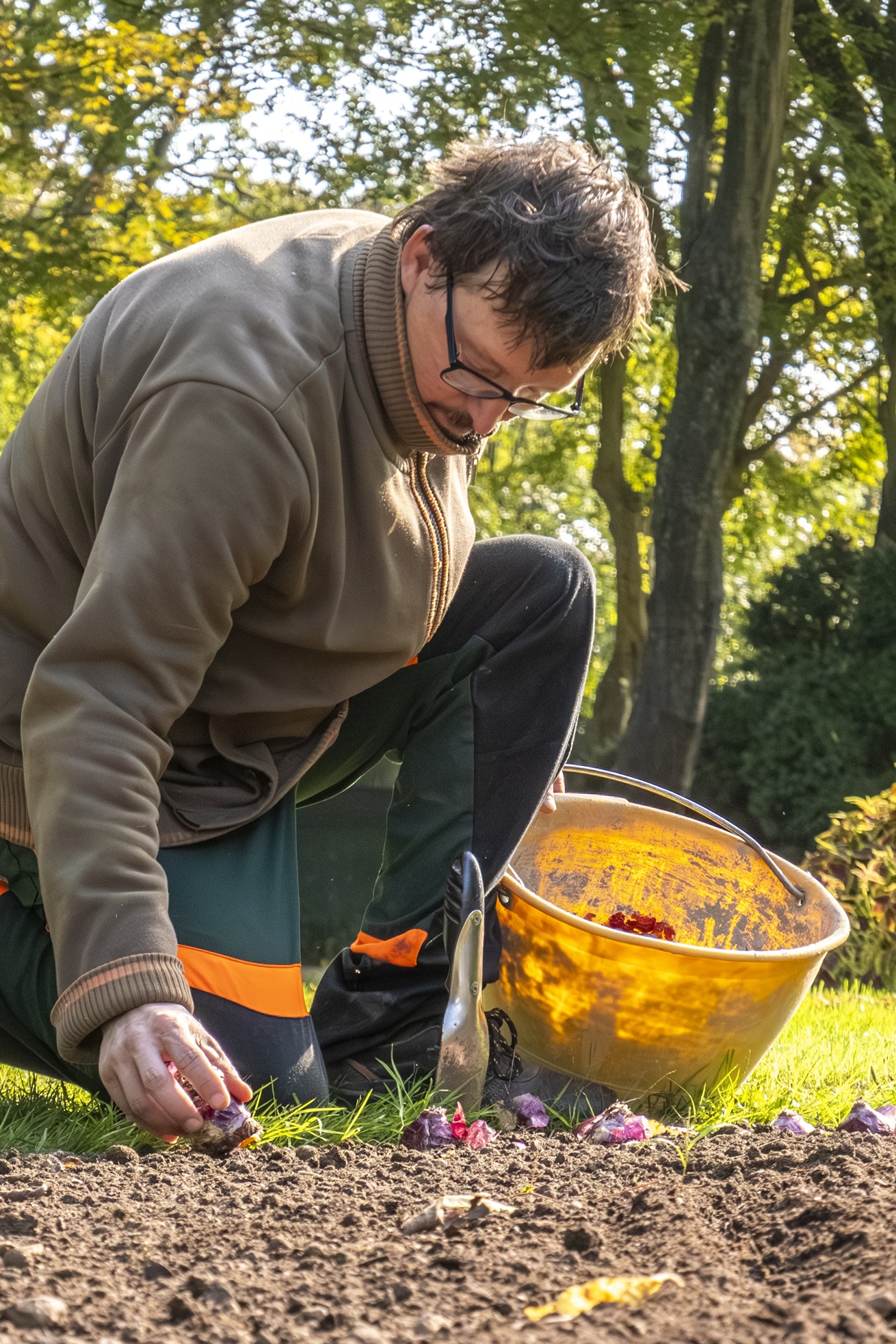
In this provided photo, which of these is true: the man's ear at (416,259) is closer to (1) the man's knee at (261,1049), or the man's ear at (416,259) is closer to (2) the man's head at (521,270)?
(2) the man's head at (521,270)

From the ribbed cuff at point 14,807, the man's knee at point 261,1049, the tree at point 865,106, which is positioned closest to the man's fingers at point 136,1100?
the man's knee at point 261,1049

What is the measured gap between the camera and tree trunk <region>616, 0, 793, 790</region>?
7371 mm

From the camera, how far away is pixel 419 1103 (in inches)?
87.6

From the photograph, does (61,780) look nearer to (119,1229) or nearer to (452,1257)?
(119,1229)

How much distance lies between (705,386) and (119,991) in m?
6.42

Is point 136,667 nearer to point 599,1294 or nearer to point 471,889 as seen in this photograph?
point 471,889

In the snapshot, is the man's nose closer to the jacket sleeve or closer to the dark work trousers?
the jacket sleeve

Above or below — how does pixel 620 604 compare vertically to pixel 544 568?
below

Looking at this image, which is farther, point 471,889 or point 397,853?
point 397,853

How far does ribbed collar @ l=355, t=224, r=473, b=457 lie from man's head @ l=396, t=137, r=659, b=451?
0.02 m

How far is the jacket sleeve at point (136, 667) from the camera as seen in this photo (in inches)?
67.6

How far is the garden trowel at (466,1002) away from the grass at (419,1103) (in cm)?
7

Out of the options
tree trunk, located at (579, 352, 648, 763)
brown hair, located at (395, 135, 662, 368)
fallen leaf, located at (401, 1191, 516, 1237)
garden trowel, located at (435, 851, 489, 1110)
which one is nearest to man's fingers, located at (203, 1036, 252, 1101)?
fallen leaf, located at (401, 1191, 516, 1237)

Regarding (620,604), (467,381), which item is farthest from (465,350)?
(620,604)
